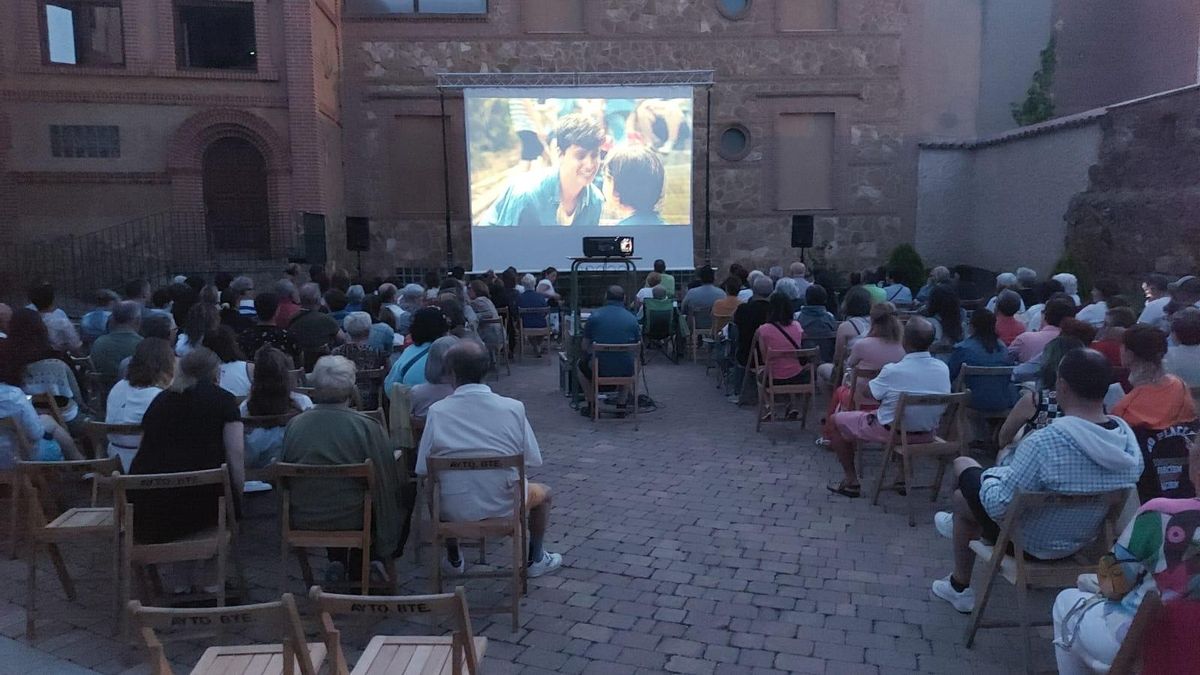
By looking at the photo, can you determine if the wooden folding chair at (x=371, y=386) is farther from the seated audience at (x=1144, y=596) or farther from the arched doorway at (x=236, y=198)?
the arched doorway at (x=236, y=198)

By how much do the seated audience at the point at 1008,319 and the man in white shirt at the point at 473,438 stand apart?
4.71 meters

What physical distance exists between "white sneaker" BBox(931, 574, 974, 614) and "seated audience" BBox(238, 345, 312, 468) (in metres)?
3.49

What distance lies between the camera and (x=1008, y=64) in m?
17.8

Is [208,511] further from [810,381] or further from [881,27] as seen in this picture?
[881,27]

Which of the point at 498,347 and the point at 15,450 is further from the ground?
the point at 15,450

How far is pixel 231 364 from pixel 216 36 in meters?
11.6

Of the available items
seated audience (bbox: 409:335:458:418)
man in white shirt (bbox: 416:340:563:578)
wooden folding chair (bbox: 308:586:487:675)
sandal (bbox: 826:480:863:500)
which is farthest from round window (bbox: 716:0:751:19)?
wooden folding chair (bbox: 308:586:487:675)

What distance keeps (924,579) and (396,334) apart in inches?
184

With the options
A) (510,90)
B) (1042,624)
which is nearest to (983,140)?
(510,90)

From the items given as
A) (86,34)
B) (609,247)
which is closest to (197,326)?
(609,247)

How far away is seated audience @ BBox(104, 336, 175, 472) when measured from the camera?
14.7ft

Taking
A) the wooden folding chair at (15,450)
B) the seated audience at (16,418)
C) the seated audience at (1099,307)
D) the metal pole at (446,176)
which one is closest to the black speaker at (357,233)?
the metal pole at (446,176)

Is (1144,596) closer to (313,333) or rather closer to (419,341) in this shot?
(419,341)

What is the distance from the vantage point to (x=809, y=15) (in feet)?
55.3
